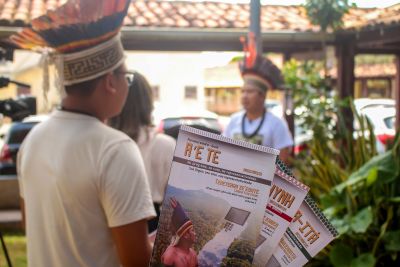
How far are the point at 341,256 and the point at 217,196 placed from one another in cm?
263

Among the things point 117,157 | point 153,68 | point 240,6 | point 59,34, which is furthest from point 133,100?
point 153,68

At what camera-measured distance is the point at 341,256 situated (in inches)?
140

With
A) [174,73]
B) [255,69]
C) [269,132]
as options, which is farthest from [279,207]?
[174,73]

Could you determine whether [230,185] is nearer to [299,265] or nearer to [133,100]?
[299,265]

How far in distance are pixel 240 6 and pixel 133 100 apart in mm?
7273

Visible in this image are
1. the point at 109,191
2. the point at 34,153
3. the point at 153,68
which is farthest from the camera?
the point at 153,68

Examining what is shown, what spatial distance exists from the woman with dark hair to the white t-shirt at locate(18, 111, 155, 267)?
1.30 metres

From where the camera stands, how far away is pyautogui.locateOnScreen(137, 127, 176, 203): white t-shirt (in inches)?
119

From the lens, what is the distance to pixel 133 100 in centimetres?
311

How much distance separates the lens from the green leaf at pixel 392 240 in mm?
3535

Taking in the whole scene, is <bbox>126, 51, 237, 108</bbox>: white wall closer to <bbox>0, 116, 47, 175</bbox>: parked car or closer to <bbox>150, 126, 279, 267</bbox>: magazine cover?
<bbox>0, 116, 47, 175</bbox>: parked car

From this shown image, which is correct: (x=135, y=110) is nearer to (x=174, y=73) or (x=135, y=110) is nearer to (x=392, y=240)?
(x=392, y=240)

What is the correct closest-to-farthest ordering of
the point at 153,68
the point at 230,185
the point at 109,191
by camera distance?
the point at 230,185, the point at 109,191, the point at 153,68

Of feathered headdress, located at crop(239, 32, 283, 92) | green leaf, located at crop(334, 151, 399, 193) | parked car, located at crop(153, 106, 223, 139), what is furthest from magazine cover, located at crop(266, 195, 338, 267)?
parked car, located at crop(153, 106, 223, 139)
